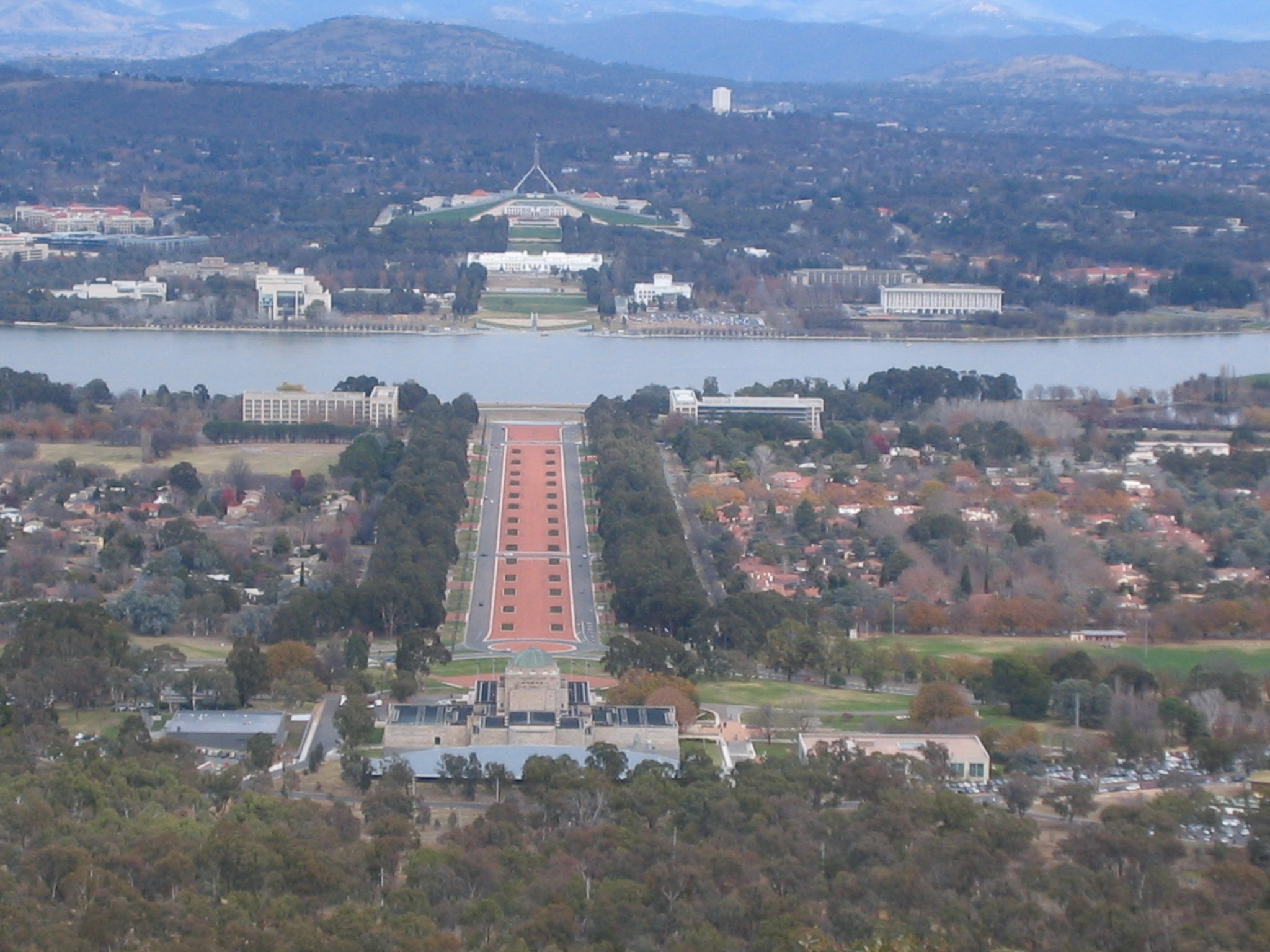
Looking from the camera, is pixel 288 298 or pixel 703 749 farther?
pixel 288 298

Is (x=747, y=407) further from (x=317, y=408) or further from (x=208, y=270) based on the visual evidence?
(x=208, y=270)

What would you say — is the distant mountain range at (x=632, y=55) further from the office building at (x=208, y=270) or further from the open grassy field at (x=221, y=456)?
the open grassy field at (x=221, y=456)

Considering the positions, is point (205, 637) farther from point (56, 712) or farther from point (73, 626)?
point (56, 712)

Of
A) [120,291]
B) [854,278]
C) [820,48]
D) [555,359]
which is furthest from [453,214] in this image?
[820,48]

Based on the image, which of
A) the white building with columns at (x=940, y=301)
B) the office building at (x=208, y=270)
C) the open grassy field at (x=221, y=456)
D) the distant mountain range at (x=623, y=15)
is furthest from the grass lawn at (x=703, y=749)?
the distant mountain range at (x=623, y=15)

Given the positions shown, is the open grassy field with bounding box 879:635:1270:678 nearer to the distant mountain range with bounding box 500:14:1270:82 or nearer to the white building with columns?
the white building with columns

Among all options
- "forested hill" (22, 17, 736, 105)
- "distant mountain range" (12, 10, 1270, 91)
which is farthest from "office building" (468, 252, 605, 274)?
"forested hill" (22, 17, 736, 105)

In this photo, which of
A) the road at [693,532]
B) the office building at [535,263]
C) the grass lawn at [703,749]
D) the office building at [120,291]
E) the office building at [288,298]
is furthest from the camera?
the office building at [535,263]
